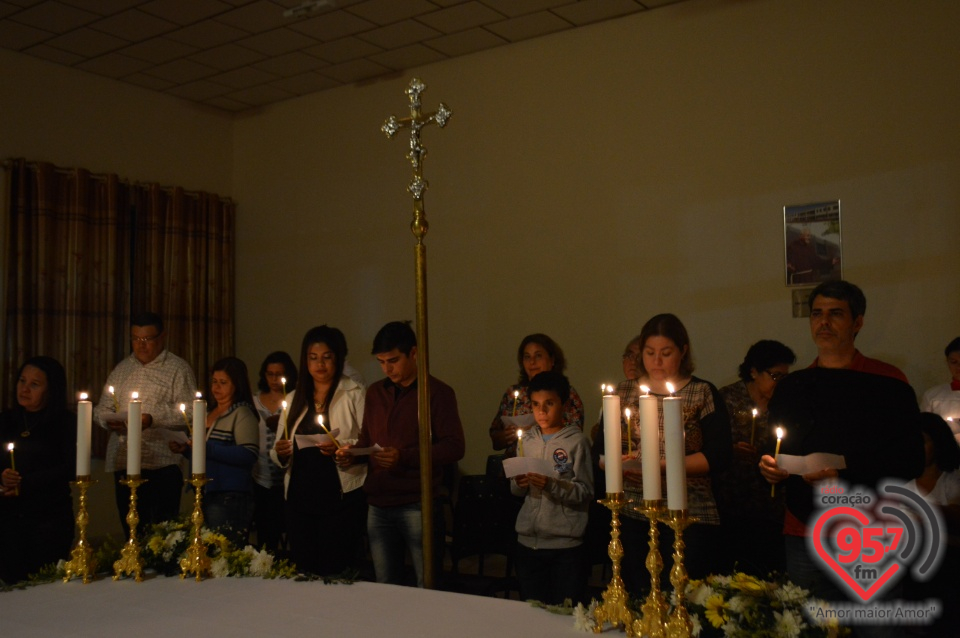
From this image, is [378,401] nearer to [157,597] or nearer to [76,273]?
[157,597]

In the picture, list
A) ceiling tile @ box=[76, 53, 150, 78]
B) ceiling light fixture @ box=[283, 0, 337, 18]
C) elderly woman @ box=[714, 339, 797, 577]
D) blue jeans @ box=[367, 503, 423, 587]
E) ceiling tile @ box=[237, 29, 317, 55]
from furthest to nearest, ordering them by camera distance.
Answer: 1. ceiling tile @ box=[76, 53, 150, 78]
2. ceiling tile @ box=[237, 29, 317, 55]
3. ceiling light fixture @ box=[283, 0, 337, 18]
4. elderly woman @ box=[714, 339, 797, 577]
5. blue jeans @ box=[367, 503, 423, 587]

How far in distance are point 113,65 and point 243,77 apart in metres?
0.92

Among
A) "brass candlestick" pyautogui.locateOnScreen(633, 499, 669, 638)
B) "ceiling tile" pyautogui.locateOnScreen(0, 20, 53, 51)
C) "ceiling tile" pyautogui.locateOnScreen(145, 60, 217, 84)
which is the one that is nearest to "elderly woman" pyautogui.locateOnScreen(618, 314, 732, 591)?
"brass candlestick" pyautogui.locateOnScreen(633, 499, 669, 638)

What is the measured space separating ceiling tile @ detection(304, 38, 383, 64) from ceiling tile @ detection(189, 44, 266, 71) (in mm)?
430

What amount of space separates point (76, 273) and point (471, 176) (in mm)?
2899

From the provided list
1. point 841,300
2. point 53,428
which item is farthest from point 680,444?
point 53,428

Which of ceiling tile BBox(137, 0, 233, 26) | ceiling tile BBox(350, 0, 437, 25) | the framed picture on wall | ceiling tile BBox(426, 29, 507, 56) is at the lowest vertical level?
the framed picture on wall

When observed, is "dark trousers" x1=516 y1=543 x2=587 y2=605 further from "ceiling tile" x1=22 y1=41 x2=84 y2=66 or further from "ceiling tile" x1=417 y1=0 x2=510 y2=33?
"ceiling tile" x1=22 y1=41 x2=84 y2=66

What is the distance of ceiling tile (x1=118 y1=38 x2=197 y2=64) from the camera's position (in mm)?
6070

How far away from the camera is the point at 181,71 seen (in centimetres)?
660

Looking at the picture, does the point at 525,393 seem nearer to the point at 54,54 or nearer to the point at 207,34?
the point at 207,34

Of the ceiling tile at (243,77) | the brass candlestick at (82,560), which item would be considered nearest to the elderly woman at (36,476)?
the brass candlestick at (82,560)

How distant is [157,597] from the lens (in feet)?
7.54

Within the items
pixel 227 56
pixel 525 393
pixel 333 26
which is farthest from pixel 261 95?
pixel 525 393
